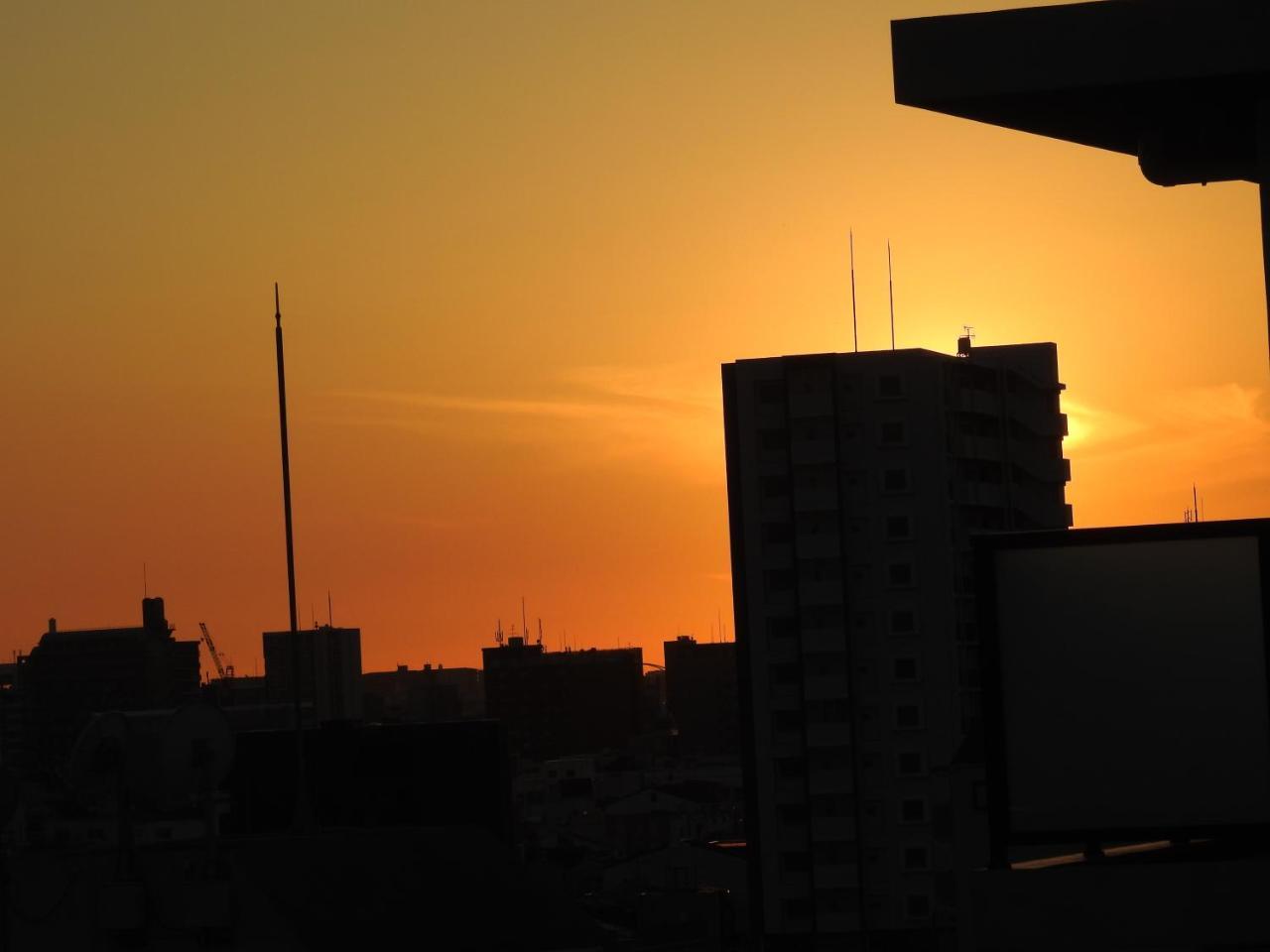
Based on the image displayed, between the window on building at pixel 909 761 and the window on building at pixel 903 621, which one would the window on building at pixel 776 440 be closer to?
the window on building at pixel 903 621

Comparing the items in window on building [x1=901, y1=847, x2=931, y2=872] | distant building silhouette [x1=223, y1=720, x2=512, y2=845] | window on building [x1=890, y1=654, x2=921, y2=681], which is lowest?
window on building [x1=901, y1=847, x2=931, y2=872]

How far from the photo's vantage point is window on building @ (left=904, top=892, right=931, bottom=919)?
91562 mm

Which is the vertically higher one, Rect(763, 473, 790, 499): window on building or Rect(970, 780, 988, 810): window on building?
Rect(763, 473, 790, 499): window on building

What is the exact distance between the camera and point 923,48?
29.5 feet

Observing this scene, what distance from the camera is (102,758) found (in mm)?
20578

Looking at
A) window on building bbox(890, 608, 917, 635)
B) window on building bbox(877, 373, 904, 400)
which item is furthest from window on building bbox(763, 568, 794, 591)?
window on building bbox(877, 373, 904, 400)

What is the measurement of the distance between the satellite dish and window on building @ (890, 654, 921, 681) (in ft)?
260

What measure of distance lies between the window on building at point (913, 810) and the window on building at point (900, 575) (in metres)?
10.4

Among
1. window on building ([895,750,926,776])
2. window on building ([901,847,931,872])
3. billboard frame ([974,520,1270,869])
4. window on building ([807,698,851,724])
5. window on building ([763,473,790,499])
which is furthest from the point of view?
window on building ([763,473,790,499])

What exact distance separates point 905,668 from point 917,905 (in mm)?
11698

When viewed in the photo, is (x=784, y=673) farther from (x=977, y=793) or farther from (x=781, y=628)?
(x=977, y=793)

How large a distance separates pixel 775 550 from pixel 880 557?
16.9 ft

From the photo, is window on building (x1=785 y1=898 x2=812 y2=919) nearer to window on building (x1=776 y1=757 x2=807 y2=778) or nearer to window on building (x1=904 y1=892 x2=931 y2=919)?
window on building (x1=904 y1=892 x2=931 y2=919)

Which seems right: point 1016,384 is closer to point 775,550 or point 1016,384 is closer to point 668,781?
point 775,550
